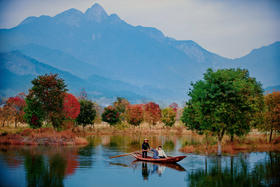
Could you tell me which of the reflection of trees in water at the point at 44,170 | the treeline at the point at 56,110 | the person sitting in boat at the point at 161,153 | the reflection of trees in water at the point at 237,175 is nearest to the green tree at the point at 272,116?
the reflection of trees in water at the point at 237,175

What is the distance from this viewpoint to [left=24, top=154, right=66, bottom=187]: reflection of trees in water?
29.2 m

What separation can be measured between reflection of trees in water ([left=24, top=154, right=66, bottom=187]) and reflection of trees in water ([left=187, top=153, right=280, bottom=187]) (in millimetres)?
12178

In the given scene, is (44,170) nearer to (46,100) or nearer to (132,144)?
(46,100)

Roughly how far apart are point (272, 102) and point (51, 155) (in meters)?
36.1

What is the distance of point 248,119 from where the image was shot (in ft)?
152

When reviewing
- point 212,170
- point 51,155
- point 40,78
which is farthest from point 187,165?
→ point 40,78

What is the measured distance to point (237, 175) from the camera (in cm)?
3253

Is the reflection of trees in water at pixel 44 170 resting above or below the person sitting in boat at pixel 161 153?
below

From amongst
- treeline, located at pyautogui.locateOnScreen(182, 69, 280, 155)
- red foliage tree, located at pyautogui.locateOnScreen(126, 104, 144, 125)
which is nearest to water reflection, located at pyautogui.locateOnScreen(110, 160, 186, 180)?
treeline, located at pyautogui.locateOnScreen(182, 69, 280, 155)

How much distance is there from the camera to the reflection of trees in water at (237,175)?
2936cm

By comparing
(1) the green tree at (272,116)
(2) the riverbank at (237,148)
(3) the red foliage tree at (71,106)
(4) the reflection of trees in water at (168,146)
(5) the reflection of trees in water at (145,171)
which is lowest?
(5) the reflection of trees in water at (145,171)

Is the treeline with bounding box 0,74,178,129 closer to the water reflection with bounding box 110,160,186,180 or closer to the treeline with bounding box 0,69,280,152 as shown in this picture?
the treeline with bounding box 0,69,280,152

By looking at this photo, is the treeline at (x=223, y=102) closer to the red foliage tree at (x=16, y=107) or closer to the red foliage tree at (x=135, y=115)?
the red foliage tree at (x=135, y=115)

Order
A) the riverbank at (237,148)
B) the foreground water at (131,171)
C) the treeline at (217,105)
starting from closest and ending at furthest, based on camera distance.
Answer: the foreground water at (131,171) → the treeline at (217,105) → the riverbank at (237,148)
